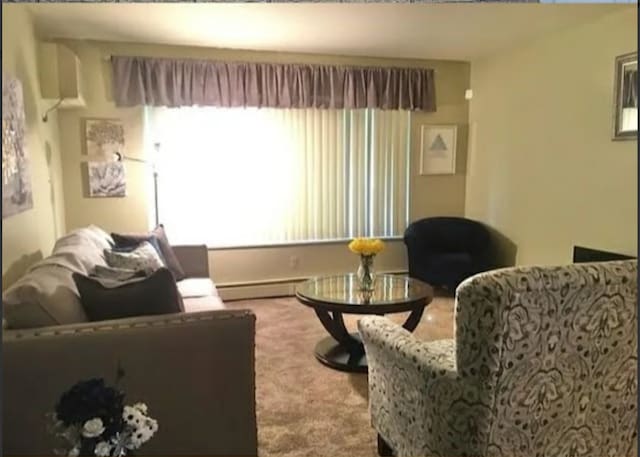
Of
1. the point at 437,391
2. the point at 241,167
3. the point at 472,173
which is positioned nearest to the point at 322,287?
the point at 437,391

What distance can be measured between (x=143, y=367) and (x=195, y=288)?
1.70 metres

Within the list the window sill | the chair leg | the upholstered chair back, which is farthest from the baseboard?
the upholstered chair back

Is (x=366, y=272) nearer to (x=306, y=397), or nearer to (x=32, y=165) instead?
(x=306, y=397)

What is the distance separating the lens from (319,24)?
155 inches

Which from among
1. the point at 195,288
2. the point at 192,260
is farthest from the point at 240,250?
the point at 195,288

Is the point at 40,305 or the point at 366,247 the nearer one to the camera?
the point at 40,305

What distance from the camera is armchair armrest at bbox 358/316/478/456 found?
1818 millimetres

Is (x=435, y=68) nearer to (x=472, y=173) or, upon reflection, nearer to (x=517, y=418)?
(x=472, y=173)

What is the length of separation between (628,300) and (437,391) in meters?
0.69

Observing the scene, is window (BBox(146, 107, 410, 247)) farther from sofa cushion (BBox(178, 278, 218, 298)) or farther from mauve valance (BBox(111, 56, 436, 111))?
sofa cushion (BBox(178, 278, 218, 298))

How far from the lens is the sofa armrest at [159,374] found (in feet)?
5.92

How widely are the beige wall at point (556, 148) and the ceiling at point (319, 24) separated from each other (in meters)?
0.23

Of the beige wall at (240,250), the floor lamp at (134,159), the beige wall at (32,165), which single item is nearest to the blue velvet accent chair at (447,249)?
the beige wall at (240,250)

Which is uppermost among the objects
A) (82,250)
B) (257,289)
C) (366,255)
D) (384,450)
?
(82,250)
